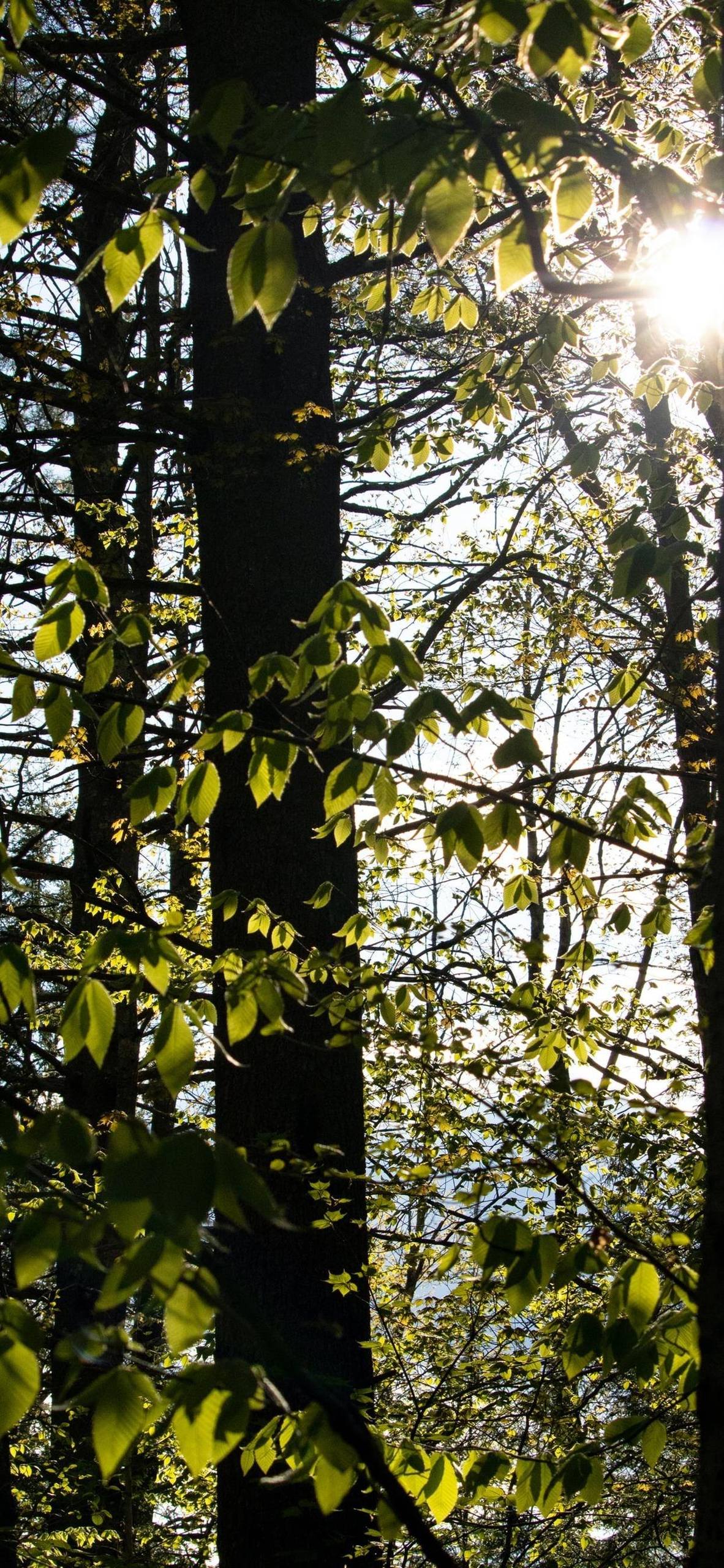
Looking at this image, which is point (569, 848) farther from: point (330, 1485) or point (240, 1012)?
point (330, 1485)

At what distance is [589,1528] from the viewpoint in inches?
170

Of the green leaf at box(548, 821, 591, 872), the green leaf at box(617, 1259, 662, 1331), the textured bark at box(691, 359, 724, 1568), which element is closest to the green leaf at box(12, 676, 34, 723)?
the green leaf at box(548, 821, 591, 872)

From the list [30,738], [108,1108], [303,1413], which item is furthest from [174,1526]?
[303,1413]

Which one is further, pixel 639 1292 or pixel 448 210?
pixel 639 1292

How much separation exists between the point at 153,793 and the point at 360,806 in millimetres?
2632

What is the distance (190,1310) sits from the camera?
1218mm

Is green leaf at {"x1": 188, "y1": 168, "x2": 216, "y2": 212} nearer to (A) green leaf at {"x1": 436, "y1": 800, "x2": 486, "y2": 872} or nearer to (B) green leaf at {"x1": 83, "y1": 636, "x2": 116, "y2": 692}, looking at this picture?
(B) green leaf at {"x1": 83, "y1": 636, "x2": 116, "y2": 692}

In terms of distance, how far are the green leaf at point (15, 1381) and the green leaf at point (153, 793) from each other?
967 millimetres

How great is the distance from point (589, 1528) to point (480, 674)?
424 cm

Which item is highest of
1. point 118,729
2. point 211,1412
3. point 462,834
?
point 118,729

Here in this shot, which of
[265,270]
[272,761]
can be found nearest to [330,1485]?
[272,761]

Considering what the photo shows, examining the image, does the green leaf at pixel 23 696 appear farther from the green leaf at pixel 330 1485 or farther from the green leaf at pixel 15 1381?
the green leaf at pixel 330 1485

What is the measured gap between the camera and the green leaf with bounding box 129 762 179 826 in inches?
82.2

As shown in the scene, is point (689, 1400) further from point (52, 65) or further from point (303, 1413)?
point (52, 65)
